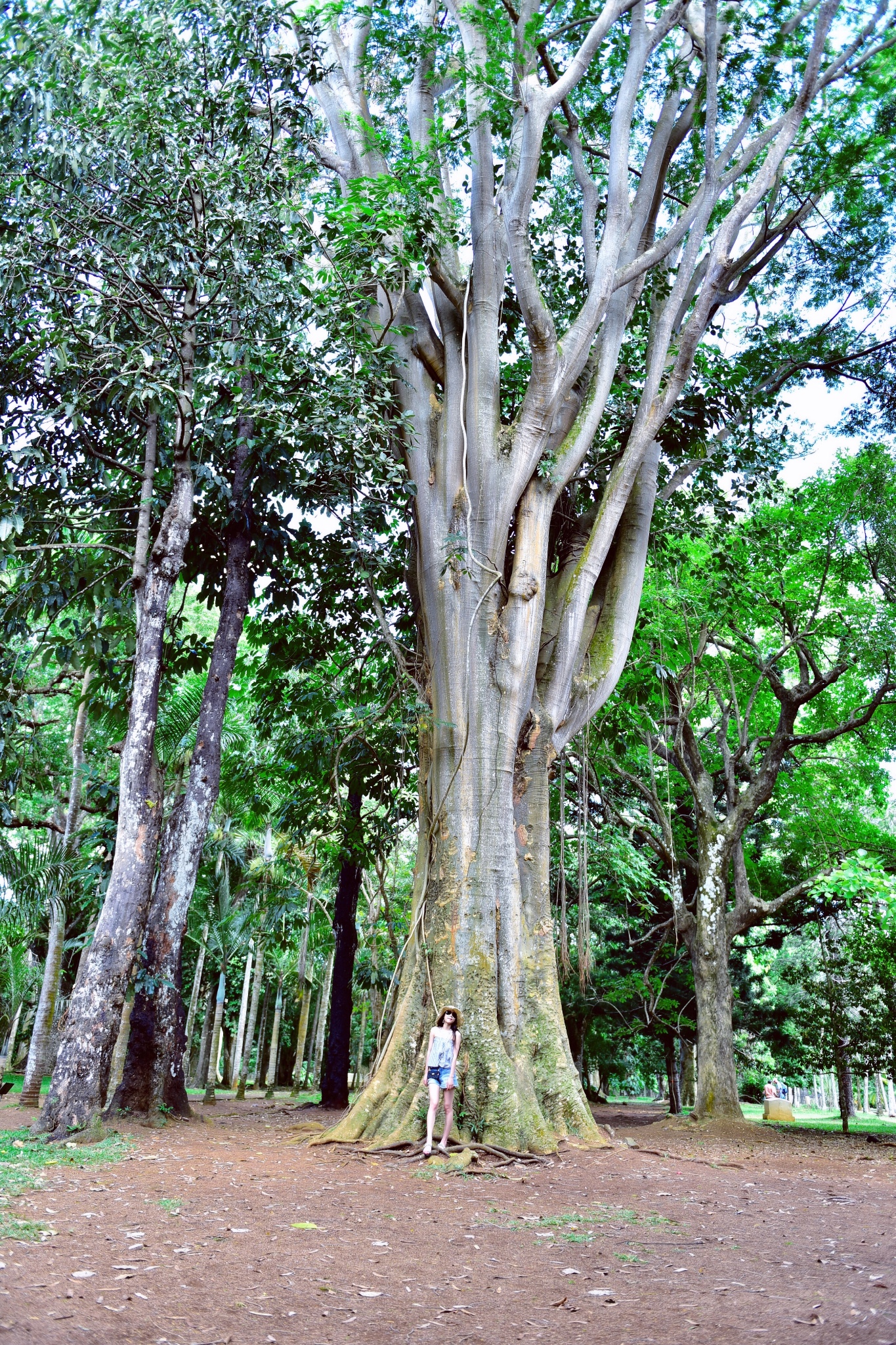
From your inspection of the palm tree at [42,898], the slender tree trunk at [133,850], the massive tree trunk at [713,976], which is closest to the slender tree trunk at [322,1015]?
the palm tree at [42,898]

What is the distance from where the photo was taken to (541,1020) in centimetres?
855

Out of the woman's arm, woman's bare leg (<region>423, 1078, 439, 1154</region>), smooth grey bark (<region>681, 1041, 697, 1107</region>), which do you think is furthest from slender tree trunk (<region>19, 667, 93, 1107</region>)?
smooth grey bark (<region>681, 1041, 697, 1107</region>)

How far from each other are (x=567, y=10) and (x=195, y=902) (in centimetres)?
1669

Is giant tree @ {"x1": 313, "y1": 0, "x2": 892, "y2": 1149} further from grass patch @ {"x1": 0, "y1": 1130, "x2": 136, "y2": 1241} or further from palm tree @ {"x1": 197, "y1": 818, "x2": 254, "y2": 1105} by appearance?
palm tree @ {"x1": 197, "y1": 818, "x2": 254, "y2": 1105}

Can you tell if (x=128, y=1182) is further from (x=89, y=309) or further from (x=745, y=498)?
(x=745, y=498)

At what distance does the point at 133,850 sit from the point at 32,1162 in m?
2.81

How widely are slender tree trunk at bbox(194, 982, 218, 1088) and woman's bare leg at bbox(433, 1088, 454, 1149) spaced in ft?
49.0

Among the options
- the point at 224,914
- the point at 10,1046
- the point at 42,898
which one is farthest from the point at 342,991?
the point at 10,1046

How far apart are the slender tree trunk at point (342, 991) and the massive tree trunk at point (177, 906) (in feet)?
14.2

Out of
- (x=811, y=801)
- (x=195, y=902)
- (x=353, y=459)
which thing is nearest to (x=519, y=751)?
(x=353, y=459)

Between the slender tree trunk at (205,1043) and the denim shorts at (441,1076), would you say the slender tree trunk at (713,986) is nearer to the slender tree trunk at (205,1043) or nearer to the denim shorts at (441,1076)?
the denim shorts at (441,1076)

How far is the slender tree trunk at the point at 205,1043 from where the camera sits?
2236cm

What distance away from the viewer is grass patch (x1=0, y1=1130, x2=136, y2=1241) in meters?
4.68

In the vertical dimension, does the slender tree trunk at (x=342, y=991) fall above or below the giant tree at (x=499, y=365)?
below
